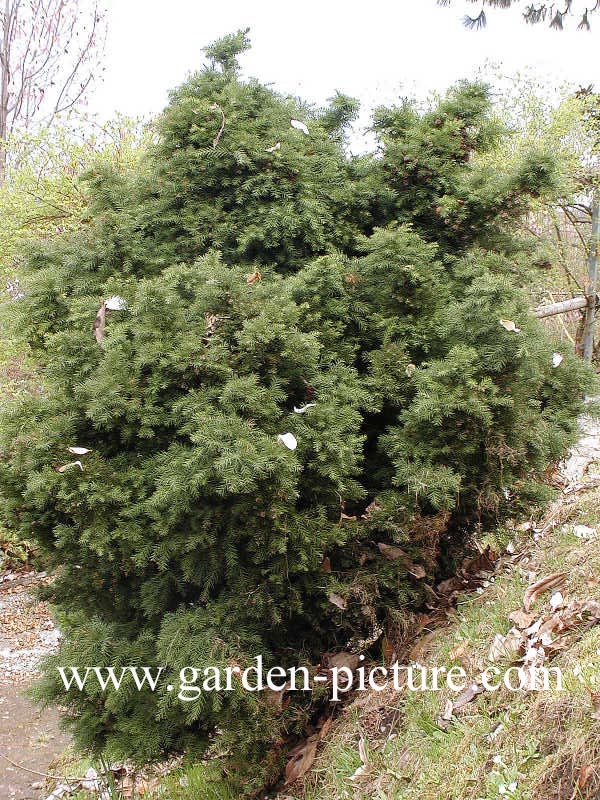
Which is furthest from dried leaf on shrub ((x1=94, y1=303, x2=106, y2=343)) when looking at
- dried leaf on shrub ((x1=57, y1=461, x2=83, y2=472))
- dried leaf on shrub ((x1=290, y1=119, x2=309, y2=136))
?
dried leaf on shrub ((x1=290, y1=119, x2=309, y2=136))

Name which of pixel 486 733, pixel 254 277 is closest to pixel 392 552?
pixel 486 733

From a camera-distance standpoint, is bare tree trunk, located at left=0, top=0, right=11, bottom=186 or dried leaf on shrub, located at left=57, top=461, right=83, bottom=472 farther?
bare tree trunk, located at left=0, top=0, right=11, bottom=186

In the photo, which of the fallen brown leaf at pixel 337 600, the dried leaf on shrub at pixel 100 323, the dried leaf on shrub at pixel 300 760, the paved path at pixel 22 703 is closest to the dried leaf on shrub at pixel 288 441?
the fallen brown leaf at pixel 337 600

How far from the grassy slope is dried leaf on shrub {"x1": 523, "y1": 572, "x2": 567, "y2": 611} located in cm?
4

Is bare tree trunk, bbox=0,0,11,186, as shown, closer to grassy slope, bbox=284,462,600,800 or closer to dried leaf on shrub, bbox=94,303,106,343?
dried leaf on shrub, bbox=94,303,106,343

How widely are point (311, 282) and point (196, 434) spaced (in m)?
1.13

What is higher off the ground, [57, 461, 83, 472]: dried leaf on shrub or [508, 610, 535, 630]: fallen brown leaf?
[57, 461, 83, 472]: dried leaf on shrub

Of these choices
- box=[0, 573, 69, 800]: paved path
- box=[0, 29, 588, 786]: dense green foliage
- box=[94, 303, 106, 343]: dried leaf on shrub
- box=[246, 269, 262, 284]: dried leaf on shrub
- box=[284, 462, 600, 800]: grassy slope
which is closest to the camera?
box=[284, 462, 600, 800]: grassy slope

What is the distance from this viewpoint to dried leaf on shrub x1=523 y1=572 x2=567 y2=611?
118 inches

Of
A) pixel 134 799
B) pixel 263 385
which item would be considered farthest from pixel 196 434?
pixel 134 799

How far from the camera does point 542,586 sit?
304 centimetres

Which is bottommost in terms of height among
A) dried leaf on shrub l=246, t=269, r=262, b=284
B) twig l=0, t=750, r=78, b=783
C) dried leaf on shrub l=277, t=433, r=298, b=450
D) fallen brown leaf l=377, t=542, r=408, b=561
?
twig l=0, t=750, r=78, b=783

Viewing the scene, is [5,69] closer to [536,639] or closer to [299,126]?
[299,126]

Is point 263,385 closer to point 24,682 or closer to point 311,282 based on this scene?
point 311,282
